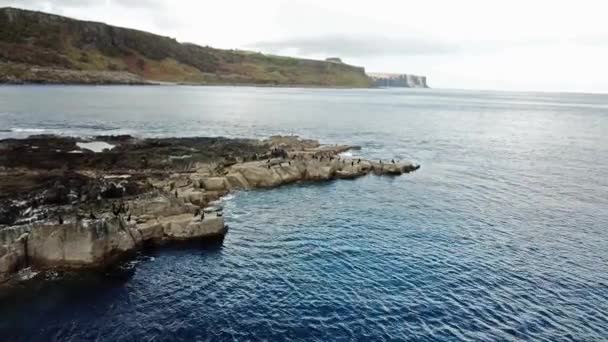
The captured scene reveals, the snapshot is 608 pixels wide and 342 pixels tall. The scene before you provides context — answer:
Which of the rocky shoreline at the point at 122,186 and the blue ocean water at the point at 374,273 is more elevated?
the rocky shoreline at the point at 122,186

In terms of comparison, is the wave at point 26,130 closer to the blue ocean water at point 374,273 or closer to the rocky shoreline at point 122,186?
the rocky shoreline at point 122,186

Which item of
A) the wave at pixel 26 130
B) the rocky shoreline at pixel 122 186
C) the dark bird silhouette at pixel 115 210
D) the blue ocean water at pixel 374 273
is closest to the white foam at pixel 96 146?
the rocky shoreline at pixel 122 186

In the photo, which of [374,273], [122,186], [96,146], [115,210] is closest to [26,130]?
[96,146]

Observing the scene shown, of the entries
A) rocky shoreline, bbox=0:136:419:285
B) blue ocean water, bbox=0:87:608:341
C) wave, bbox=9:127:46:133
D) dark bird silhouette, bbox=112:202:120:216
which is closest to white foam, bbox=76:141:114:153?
rocky shoreline, bbox=0:136:419:285

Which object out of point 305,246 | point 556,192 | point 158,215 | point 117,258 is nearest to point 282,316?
point 305,246

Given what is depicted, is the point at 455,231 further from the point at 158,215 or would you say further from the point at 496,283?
the point at 158,215

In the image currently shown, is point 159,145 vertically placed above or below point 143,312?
above

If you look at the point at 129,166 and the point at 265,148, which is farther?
the point at 265,148

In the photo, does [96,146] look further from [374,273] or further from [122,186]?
[374,273]
